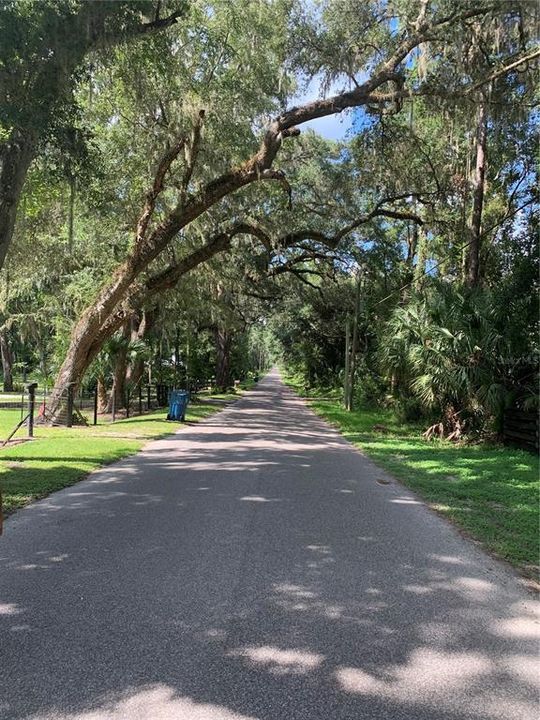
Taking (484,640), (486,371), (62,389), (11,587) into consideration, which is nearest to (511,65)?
(486,371)

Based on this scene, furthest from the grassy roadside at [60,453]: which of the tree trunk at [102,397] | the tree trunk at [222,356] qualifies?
the tree trunk at [222,356]

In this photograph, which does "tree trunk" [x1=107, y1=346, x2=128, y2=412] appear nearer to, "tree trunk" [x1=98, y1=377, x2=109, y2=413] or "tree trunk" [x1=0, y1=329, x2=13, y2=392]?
"tree trunk" [x1=98, y1=377, x2=109, y2=413]

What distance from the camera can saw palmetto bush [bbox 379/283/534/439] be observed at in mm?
13570

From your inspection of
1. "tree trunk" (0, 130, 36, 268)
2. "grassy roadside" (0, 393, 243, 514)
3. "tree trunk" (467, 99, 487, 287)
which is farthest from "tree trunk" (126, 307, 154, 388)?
"tree trunk" (0, 130, 36, 268)

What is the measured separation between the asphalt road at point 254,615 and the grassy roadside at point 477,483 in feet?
1.29

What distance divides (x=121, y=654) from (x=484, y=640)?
2273mm

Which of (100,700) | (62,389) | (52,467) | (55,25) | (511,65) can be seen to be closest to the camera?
(100,700)

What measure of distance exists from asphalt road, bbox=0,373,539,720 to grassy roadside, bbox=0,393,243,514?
0.85 metres

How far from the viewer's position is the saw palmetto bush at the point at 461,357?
13.6 m

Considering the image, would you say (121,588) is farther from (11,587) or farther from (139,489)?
(139,489)

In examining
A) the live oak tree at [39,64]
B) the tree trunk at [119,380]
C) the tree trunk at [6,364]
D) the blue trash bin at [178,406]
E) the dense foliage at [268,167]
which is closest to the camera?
the live oak tree at [39,64]

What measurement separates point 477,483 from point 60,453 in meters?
7.29

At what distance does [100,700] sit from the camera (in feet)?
9.77

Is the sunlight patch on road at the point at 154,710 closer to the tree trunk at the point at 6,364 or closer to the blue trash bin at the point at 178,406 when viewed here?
the blue trash bin at the point at 178,406
